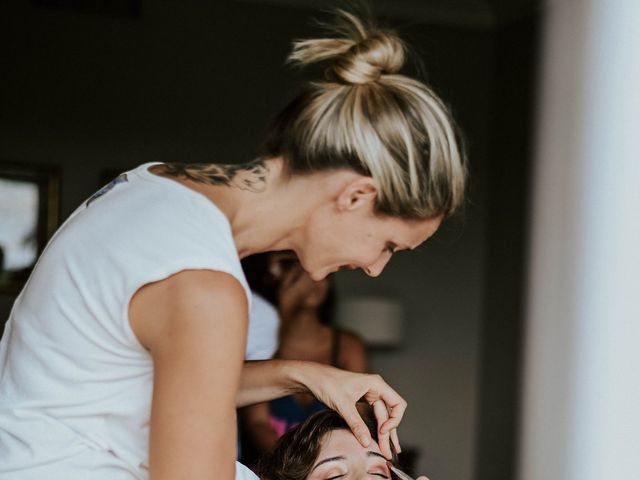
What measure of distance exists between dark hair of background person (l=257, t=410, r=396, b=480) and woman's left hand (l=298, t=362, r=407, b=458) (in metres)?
0.18

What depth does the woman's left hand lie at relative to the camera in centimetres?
140

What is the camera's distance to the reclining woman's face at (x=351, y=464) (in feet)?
5.05

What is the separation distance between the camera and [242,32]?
4.23 metres

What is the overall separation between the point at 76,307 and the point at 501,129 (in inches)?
146

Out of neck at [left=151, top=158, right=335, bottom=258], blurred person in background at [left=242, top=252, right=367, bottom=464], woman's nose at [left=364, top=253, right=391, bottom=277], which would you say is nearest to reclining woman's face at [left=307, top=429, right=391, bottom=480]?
woman's nose at [left=364, top=253, right=391, bottom=277]

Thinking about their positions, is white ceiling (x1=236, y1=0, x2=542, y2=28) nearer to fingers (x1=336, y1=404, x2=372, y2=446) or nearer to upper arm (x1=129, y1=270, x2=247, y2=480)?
fingers (x1=336, y1=404, x2=372, y2=446)

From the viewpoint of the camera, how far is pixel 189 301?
887mm

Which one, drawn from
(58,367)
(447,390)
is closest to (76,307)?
(58,367)

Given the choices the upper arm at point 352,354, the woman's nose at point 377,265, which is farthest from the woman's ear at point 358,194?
the upper arm at point 352,354

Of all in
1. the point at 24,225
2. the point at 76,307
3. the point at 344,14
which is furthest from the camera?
the point at 24,225

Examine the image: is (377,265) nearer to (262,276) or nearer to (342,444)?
(342,444)

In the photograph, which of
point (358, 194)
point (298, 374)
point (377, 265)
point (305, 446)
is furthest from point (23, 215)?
point (358, 194)

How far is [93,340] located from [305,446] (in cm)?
70

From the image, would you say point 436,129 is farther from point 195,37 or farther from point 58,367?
point 195,37
